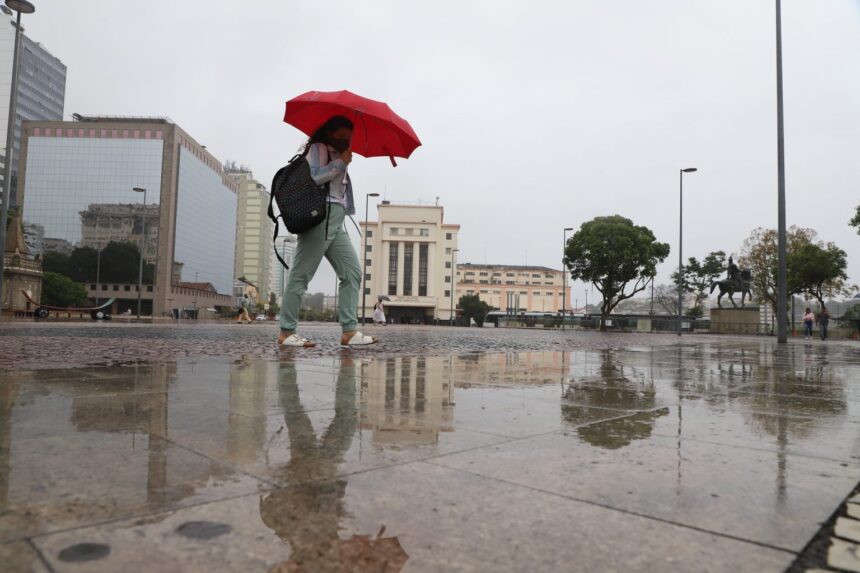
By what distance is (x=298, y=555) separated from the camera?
1.06 metres

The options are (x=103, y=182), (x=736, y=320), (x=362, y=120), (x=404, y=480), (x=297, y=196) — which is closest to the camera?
(x=404, y=480)

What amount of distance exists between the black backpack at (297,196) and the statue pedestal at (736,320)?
32637mm

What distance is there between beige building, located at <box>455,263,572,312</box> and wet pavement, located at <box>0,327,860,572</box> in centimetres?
12502

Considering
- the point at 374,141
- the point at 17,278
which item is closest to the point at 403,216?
the point at 17,278

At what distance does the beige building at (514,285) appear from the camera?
13000 cm

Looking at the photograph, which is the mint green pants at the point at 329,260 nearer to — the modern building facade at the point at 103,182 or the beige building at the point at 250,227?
the modern building facade at the point at 103,182

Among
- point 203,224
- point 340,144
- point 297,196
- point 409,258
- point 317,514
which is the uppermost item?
point 203,224

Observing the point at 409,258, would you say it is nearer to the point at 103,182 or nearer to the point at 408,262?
the point at 408,262

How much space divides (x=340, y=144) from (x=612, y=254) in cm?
3991

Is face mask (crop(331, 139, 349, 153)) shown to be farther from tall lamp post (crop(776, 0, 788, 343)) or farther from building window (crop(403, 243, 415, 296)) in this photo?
building window (crop(403, 243, 415, 296))

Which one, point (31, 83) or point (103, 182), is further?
point (31, 83)

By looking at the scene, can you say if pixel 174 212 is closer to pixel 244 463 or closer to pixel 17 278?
pixel 17 278

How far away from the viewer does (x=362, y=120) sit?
6.49 metres

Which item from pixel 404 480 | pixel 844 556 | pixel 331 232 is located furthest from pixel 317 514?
pixel 331 232
